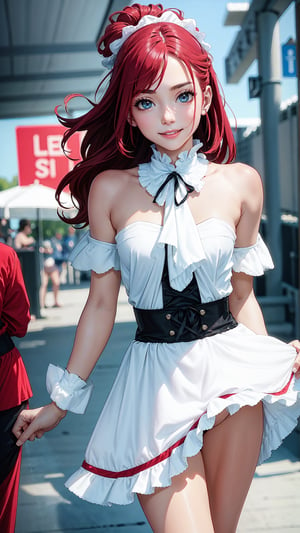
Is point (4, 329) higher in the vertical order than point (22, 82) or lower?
lower

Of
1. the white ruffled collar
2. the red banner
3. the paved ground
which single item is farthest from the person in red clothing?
the red banner

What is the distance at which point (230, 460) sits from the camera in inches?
77.6

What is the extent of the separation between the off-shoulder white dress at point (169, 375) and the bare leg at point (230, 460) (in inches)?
3.9

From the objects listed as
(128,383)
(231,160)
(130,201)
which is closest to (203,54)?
(231,160)

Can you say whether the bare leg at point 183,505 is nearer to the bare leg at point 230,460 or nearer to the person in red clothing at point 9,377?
the bare leg at point 230,460

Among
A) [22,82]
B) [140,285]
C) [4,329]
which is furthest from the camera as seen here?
[22,82]

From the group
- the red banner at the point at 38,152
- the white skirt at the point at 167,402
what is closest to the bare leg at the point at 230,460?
the white skirt at the point at 167,402

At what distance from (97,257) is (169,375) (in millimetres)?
402

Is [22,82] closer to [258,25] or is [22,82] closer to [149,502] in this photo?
[258,25]

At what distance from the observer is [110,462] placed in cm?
194

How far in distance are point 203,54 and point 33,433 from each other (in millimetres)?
1238

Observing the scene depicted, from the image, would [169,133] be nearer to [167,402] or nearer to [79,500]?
[167,402]

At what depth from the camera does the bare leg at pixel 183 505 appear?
1790mm

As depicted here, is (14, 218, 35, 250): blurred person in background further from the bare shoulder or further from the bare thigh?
the bare thigh
